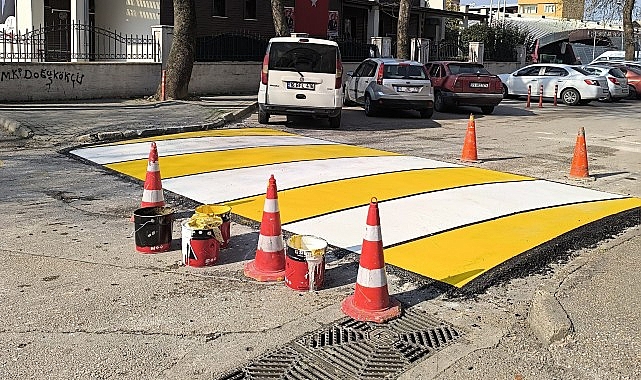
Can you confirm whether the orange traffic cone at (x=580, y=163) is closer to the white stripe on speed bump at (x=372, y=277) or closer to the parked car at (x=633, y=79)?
the white stripe on speed bump at (x=372, y=277)

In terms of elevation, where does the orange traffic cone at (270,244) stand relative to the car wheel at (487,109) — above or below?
below

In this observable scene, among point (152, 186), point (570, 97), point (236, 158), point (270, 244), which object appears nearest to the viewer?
point (270, 244)

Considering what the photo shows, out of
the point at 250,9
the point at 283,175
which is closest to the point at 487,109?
the point at 283,175

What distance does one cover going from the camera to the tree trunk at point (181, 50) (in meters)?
20.1

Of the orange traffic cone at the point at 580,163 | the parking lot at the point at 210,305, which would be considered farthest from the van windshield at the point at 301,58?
the parking lot at the point at 210,305

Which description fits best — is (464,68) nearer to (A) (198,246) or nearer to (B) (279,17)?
(B) (279,17)

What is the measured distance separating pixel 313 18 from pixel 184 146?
20.4 m

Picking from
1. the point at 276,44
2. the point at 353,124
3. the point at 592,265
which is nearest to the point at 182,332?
the point at 592,265

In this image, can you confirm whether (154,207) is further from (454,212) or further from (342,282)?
(454,212)


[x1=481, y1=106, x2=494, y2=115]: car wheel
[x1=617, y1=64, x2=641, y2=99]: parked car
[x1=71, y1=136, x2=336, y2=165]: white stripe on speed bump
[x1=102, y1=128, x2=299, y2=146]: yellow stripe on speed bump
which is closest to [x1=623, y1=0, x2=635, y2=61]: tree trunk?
[x1=617, y1=64, x2=641, y2=99]: parked car

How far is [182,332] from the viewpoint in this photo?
15.5 ft

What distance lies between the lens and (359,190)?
Answer: 30.3ft

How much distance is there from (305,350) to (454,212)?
4.03m

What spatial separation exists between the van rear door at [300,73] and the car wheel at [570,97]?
14.2m
